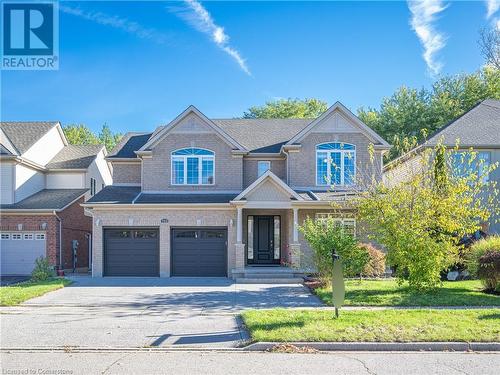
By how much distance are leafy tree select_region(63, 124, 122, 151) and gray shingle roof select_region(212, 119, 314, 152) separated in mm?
30613

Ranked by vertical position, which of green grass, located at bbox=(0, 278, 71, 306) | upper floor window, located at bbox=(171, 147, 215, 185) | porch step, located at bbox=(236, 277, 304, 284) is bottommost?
porch step, located at bbox=(236, 277, 304, 284)

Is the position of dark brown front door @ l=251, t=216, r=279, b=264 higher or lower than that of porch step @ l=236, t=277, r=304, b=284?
higher

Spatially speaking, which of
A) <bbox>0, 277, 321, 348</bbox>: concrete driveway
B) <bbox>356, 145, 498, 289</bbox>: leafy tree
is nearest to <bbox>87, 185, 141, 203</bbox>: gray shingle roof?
<bbox>0, 277, 321, 348</bbox>: concrete driveway

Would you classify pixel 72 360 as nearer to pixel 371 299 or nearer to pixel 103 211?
pixel 371 299

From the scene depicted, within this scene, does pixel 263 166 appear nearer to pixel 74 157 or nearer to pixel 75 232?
A: pixel 75 232

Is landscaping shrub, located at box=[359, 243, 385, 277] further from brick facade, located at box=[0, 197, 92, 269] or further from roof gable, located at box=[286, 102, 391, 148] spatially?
brick facade, located at box=[0, 197, 92, 269]

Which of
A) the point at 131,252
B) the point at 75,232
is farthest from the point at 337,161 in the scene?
the point at 75,232

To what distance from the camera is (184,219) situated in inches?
787

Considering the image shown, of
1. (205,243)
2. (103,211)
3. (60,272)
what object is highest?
(103,211)

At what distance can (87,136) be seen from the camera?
5334 centimetres

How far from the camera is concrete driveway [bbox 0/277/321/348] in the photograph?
880 cm

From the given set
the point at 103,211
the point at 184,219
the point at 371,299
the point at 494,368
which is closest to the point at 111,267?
the point at 103,211

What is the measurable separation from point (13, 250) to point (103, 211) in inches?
238

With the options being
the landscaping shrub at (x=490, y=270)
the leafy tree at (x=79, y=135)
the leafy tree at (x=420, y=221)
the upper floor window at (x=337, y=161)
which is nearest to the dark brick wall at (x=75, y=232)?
the upper floor window at (x=337, y=161)
